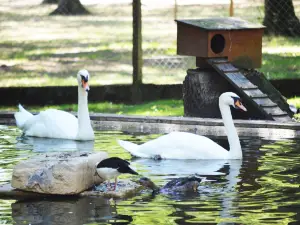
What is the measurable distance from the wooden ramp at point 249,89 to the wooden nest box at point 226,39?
0.77 feet

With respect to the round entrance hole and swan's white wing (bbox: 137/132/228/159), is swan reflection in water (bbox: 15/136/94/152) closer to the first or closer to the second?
swan's white wing (bbox: 137/132/228/159)

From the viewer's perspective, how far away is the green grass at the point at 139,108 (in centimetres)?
1677

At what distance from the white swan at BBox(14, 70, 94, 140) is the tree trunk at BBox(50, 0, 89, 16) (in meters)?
8.02

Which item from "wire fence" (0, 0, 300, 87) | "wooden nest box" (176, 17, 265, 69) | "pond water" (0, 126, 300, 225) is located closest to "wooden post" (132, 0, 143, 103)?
"wire fence" (0, 0, 300, 87)

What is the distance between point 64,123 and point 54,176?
448 cm

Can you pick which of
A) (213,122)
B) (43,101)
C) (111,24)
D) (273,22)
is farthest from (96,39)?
(213,122)

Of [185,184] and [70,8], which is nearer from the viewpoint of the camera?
[185,184]

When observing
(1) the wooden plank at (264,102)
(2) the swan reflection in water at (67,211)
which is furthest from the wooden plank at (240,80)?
(2) the swan reflection in water at (67,211)

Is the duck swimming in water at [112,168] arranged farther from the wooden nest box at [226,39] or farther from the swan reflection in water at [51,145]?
the wooden nest box at [226,39]

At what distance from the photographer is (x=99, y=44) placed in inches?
909

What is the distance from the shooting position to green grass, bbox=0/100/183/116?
1677 cm

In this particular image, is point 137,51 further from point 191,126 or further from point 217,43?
point 191,126

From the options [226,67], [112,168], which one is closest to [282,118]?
[226,67]

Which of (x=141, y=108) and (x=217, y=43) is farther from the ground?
(x=217, y=43)
